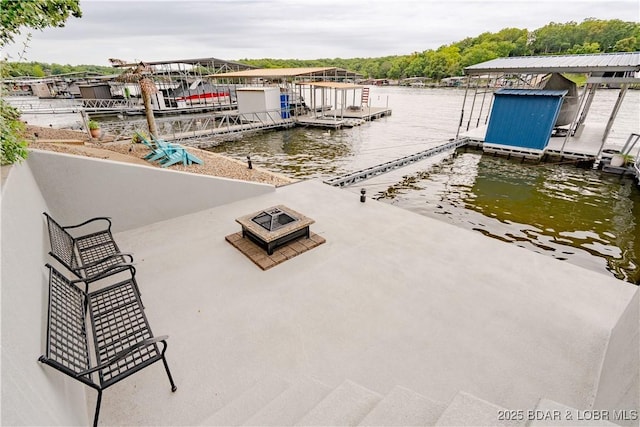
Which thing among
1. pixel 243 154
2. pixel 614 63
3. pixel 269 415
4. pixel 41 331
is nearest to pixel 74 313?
pixel 41 331

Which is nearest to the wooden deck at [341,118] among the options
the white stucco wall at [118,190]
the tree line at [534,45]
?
the white stucco wall at [118,190]

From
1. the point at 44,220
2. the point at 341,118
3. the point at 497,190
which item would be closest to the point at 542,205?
the point at 497,190

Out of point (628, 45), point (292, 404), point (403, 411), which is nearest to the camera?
point (403, 411)

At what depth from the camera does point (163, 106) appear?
25922 millimetres

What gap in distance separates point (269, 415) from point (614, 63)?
16391 mm

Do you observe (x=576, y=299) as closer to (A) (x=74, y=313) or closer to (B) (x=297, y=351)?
(B) (x=297, y=351)

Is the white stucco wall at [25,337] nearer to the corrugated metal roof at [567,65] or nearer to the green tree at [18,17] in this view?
the green tree at [18,17]

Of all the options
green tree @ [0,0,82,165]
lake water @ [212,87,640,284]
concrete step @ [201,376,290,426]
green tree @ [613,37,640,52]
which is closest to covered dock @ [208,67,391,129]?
lake water @ [212,87,640,284]

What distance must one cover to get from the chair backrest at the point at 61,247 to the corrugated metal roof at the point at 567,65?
1659cm

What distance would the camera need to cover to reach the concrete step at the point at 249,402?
220 cm

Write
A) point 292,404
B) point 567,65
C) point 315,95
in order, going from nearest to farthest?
point 292,404, point 567,65, point 315,95

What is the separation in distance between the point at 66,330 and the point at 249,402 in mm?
1488

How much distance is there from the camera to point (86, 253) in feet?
12.3

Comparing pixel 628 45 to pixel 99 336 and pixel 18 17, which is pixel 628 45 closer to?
pixel 18 17
